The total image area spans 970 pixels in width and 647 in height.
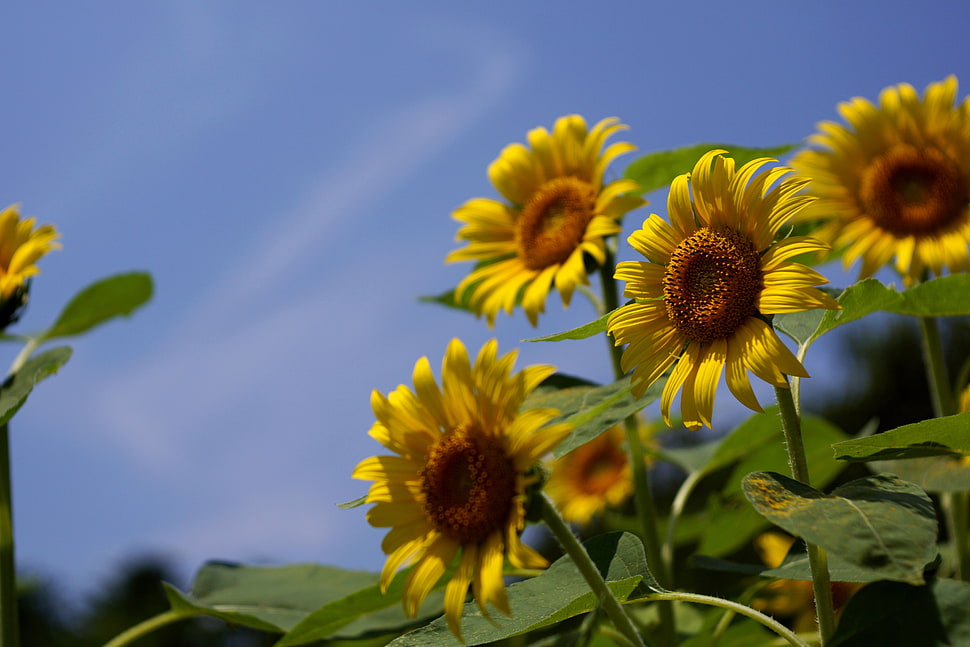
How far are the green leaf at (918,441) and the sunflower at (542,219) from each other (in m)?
0.52

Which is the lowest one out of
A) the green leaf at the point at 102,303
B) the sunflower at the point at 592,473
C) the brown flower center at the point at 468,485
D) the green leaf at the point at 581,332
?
the sunflower at the point at 592,473

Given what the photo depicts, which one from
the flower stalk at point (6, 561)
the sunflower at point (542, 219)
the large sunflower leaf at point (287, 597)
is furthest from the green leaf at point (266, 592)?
the sunflower at point (542, 219)

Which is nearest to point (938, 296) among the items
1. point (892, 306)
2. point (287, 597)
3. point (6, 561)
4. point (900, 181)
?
point (892, 306)

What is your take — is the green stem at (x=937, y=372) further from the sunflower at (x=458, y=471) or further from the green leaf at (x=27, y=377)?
the green leaf at (x=27, y=377)

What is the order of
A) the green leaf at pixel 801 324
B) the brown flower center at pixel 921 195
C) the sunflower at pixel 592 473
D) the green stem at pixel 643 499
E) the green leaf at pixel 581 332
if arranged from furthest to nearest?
the sunflower at pixel 592 473
the brown flower center at pixel 921 195
the green stem at pixel 643 499
the green leaf at pixel 801 324
the green leaf at pixel 581 332

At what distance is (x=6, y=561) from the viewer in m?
1.46

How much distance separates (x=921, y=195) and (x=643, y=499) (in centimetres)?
81

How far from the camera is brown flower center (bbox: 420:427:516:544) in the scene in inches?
31.0

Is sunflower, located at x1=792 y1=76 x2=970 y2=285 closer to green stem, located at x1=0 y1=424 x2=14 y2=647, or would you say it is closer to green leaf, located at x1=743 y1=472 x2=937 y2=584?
green leaf, located at x1=743 y1=472 x2=937 y2=584

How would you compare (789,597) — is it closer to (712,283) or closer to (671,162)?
(671,162)

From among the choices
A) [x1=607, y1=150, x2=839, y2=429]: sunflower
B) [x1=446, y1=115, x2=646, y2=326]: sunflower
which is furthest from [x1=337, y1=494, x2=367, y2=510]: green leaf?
[x1=446, y1=115, x2=646, y2=326]: sunflower

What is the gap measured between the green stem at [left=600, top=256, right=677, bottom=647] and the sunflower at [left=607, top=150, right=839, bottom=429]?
0.44 metres

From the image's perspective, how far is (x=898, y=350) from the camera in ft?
20.1

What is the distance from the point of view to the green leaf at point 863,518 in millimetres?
Answer: 673
